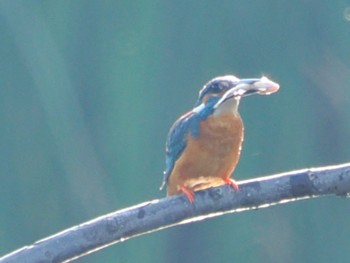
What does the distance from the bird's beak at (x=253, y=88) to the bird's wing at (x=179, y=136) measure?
1.06ft

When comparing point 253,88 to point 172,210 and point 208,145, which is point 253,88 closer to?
point 172,210

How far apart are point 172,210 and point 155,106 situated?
8.40ft

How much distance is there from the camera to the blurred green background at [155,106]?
154 inches

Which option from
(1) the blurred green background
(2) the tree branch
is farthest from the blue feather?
(1) the blurred green background

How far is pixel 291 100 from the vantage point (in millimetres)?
4105

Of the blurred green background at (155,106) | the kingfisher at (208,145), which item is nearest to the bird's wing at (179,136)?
the kingfisher at (208,145)

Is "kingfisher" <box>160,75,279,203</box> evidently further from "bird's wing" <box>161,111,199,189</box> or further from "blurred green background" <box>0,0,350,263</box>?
"blurred green background" <box>0,0,350,263</box>

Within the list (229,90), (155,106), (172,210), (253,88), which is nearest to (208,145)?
(229,90)

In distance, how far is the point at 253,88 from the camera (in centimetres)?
152

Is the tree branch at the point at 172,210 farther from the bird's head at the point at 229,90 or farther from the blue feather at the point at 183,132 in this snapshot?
the blue feather at the point at 183,132

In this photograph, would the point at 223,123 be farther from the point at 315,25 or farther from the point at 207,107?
the point at 315,25

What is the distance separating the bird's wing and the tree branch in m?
0.44

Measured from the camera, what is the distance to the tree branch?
134 cm

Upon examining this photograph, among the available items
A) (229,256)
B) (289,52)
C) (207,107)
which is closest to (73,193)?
(229,256)
